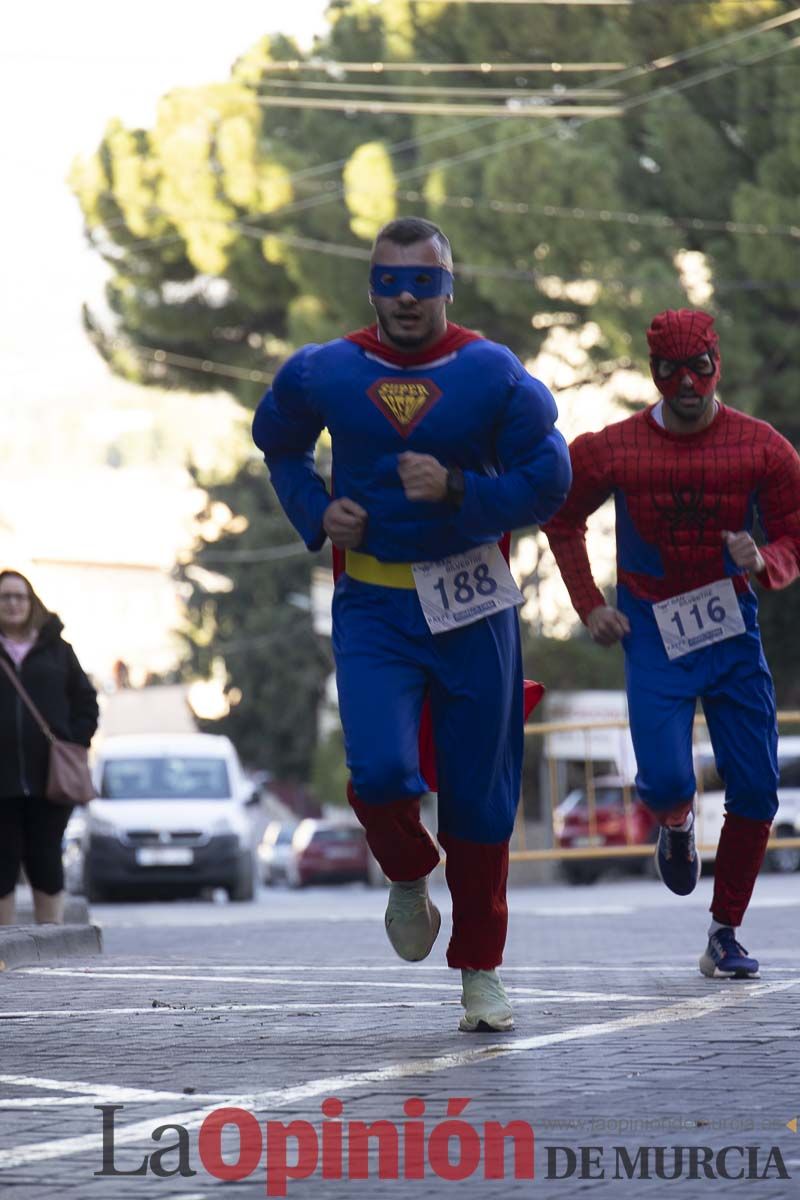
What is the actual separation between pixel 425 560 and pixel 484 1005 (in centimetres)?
114

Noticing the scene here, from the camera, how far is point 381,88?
38938 millimetres

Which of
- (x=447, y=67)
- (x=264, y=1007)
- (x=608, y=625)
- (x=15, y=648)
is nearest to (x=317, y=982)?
(x=264, y=1007)

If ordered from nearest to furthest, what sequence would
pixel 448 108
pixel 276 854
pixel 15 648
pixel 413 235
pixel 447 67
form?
pixel 413 235 < pixel 15 648 < pixel 447 67 < pixel 448 108 < pixel 276 854

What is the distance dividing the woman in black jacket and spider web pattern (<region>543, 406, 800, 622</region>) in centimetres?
410

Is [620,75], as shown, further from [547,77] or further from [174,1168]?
[174,1168]

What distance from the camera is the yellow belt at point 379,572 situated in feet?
21.8

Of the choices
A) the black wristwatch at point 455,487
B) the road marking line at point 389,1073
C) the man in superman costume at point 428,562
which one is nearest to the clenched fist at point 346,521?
the man in superman costume at point 428,562

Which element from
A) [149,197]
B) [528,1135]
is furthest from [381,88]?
[528,1135]

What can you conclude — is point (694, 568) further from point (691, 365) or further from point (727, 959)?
point (727, 959)

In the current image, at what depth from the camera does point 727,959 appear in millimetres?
8125

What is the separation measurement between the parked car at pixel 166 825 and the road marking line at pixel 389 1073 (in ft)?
52.9

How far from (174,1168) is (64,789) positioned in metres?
6.77

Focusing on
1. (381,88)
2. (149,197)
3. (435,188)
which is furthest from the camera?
(149,197)

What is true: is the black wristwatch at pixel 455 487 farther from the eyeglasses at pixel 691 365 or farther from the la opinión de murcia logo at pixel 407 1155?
the la opinión de murcia logo at pixel 407 1155
